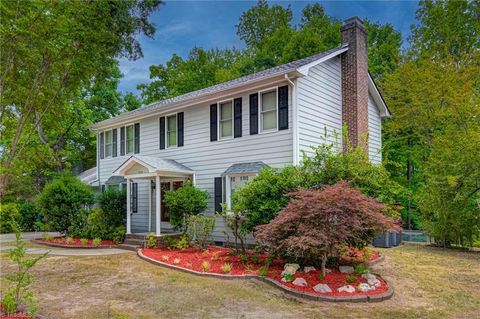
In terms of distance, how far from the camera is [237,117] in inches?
484

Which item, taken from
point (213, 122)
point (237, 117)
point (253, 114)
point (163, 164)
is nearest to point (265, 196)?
point (253, 114)

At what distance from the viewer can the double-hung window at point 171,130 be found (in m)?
14.5

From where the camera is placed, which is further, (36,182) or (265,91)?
(36,182)

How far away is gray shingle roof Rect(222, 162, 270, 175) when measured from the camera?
11211mm

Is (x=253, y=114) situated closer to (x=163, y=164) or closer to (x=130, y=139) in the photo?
(x=163, y=164)

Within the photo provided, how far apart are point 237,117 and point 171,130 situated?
→ 3590mm

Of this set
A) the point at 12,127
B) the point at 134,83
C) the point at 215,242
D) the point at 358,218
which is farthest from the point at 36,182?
the point at 358,218

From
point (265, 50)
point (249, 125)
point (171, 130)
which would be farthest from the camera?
point (265, 50)

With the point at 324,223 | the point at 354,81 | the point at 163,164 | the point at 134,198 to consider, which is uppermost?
the point at 354,81

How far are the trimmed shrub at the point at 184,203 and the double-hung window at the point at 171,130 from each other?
3.04 meters

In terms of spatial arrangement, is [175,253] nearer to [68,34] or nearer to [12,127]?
[12,127]

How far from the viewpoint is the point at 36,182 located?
25.3m

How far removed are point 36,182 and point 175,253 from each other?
1889 cm

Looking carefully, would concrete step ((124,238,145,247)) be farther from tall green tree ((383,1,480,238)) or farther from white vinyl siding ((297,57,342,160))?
tall green tree ((383,1,480,238))
